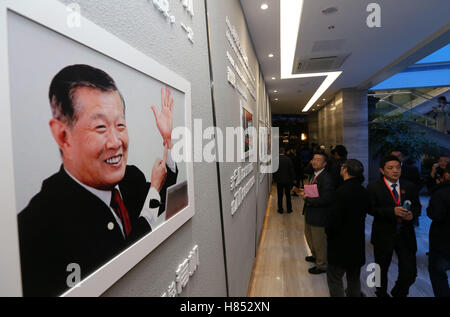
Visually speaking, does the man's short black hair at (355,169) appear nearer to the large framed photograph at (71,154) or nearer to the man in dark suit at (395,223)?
the man in dark suit at (395,223)

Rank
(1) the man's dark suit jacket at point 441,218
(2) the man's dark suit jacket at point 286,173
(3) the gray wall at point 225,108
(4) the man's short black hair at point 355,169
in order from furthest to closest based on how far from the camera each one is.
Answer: (2) the man's dark suit jacket at point 286,173, (4) the man's short black hair at point 355,169, (1) the man's dark suit jacket at point 441,218, (3) the gray wall at point 225,108

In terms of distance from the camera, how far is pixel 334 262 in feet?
8.26

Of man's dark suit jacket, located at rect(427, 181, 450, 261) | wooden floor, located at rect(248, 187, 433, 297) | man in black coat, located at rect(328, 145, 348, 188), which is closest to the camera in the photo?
man's dark suit jacket, located at rect(427, 181, 450, 261)

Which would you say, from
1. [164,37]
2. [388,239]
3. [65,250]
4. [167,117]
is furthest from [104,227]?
[388,239]

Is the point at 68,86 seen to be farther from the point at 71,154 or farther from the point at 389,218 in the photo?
the point at 389,218

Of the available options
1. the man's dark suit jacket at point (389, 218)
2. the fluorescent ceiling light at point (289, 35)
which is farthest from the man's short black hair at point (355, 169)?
the fluorescent ceiling light at point (289, 35)

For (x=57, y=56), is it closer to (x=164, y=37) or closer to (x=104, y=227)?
(x=104, y=227)

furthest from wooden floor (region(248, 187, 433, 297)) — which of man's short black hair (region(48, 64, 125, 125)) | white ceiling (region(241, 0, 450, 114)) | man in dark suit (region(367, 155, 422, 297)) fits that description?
white ceiling (region(241, 0, 450, 114))

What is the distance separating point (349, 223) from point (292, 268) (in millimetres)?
1819

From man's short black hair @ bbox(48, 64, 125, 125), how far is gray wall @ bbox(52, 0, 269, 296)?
0.48 ft

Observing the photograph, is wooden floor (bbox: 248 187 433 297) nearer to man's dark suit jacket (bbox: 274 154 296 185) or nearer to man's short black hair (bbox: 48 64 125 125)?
man's dark suit jacket (bbox: 274 154 296 185)

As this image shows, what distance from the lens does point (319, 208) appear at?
3.39 meters

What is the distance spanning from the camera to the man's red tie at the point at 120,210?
68 centimetres

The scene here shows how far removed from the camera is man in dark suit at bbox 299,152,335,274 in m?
3.27
